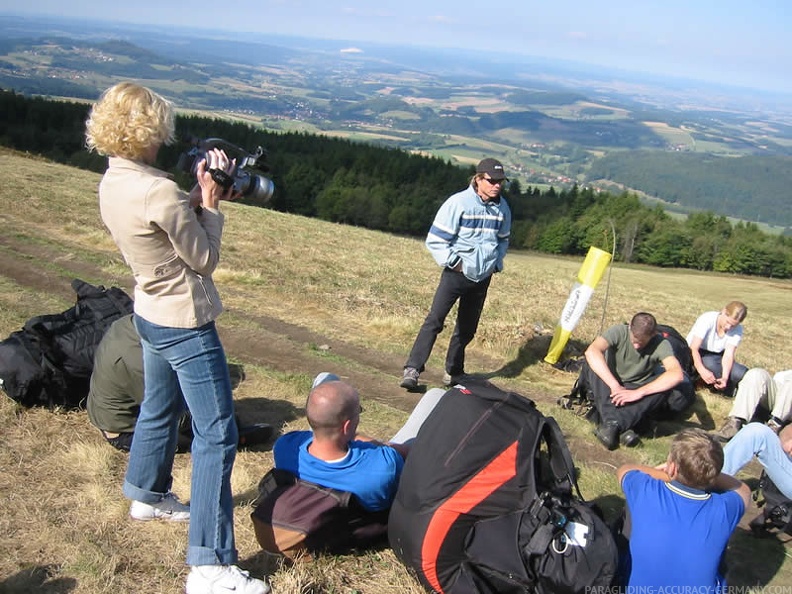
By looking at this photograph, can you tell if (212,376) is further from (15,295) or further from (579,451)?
(15,295)

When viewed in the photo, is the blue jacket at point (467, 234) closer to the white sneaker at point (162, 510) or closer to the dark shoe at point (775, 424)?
the dark shoe at point (775, 424)

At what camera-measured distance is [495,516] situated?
10.5 feet

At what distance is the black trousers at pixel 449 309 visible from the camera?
262 inches

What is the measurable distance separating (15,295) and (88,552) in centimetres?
560

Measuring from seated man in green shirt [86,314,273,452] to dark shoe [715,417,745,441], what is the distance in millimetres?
5342

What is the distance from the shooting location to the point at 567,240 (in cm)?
7056

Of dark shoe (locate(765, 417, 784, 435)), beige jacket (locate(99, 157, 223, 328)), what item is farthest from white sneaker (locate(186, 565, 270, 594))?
dark shoe (locate(765, 417, 784, 435))

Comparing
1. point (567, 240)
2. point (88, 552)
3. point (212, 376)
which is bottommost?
point (567, 240)

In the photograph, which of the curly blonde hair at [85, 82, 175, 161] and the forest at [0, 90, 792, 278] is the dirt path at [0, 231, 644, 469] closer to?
the curly blonde hair at [85, 82, 175, 161]

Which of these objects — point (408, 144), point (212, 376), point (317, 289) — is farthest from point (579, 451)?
point (408, 144)

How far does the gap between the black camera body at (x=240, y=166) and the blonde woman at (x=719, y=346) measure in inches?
250

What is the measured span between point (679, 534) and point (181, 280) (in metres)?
2.81

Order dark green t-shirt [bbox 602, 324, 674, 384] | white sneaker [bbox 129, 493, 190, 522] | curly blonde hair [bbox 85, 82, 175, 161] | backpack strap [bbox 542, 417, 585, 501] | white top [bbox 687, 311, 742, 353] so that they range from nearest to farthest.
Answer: curly blonde hair [bbox 85, 82, 175, 161] < backpack strap [bbox 542, 417, 585, 501] < white sneaker [bbox 129, 493, 190, 522] < dark green t-shirt [bbox 602, 324, 674, 384] < white top [bbox 687, 311, 742, 353]

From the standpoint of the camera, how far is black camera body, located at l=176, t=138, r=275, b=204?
2993mm
